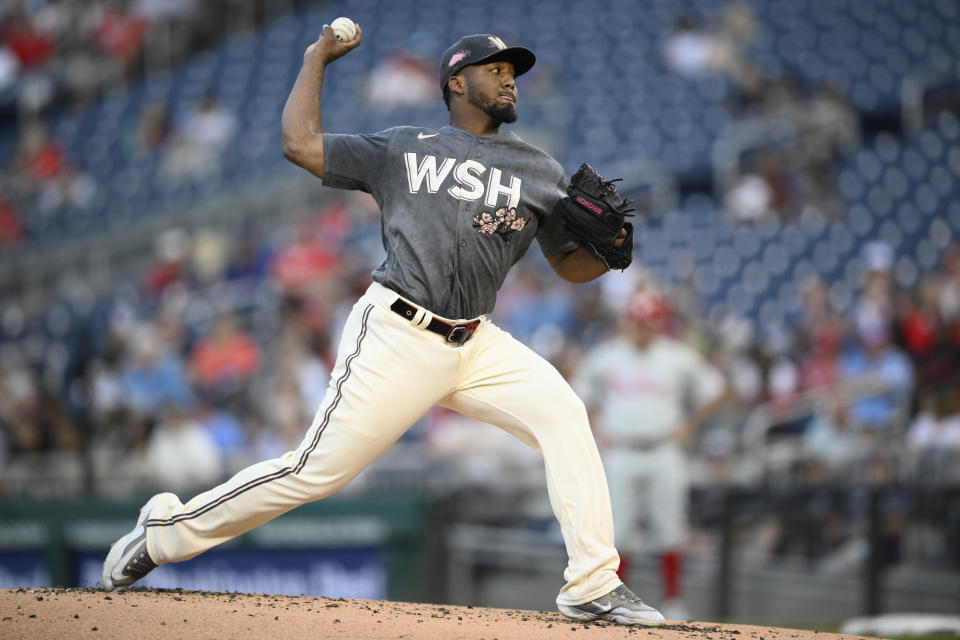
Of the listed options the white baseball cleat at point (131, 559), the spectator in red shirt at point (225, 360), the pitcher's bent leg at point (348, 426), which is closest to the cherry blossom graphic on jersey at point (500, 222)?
the pitcher's bent leg at point (348, 426)

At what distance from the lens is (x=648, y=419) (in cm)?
700

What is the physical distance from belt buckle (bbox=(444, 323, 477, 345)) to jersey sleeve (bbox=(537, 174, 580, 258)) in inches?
17.6

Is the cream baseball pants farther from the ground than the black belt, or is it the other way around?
the black belt

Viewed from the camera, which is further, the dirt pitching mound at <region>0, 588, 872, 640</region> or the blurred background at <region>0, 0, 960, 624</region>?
the blurred background at <region>0, 0, 960, 624</region>

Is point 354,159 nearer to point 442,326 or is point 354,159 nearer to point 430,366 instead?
point 442,326

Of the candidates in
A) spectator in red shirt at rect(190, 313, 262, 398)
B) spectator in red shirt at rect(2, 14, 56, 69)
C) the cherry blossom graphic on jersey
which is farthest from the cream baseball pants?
spectator in red shirt at rect(2, 14, 56, 69)

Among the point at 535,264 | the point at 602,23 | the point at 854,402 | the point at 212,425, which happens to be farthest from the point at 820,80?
the point at 212,425

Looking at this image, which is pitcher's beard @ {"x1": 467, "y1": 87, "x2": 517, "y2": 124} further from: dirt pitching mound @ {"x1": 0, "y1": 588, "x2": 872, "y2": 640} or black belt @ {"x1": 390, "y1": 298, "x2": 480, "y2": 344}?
dirt pitching mound @ {"x1": 0, "y1": 588, "x2": 872, "y2": 640}

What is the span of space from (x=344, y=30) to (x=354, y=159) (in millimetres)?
415

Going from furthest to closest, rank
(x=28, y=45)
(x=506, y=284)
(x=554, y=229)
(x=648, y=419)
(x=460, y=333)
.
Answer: (x=28, y=45) → (x=506, y=284) → (x=648, y=419) → (x=554, y=229) → (x=460, y=333)

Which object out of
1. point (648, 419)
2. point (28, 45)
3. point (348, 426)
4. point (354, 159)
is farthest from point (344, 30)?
point (28, 45)

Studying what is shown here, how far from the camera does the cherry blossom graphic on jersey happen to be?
3678mm

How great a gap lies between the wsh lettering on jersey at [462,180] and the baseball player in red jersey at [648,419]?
346cm

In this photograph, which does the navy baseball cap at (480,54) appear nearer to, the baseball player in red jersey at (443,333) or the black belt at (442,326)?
the baseball player in red jersey at (443,333)
